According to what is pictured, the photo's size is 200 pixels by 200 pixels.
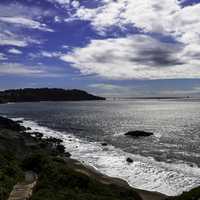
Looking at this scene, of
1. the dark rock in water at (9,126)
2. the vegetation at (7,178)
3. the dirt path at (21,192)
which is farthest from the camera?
the dark rock in water at (9,126)

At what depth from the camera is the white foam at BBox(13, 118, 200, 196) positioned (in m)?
34.9

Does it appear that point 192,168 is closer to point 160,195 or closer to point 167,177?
point 167,177

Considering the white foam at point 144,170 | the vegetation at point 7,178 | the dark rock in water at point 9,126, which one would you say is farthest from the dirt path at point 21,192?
the dark rock in water at point 9,126

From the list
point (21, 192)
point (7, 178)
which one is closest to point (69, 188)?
point (7, 178)

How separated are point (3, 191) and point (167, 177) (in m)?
24.3

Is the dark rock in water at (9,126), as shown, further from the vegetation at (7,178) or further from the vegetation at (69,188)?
the vegetation at (69,188)

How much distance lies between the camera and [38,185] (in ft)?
77.5

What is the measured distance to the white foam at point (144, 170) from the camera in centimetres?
3491

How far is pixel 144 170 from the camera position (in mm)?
41062

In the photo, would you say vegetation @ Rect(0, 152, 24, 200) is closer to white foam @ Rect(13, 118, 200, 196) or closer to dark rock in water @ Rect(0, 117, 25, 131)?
white foam @ Rect(13, 118, 200, 196)

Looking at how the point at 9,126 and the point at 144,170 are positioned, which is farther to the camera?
the point at 9,126

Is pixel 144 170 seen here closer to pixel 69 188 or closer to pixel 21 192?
pixel 69 188

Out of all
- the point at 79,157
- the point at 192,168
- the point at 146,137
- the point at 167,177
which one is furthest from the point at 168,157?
the point at 146,137

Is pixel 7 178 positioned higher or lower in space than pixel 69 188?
higher
